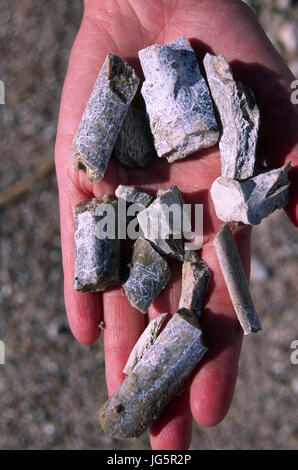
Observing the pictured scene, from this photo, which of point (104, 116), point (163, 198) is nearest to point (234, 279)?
point (163, 198)

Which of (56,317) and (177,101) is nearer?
(177,101)

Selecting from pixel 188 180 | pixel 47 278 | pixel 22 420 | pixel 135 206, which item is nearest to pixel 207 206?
pixel 188 180

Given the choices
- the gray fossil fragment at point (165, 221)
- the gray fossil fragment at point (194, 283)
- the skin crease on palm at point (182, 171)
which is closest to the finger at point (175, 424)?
the skin crease on palm at point (182, 171)

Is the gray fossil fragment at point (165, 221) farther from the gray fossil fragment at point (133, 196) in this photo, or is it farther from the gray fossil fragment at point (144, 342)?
the gray fossil fragment at point (144, 342)

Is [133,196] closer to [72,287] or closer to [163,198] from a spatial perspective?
[163,198]

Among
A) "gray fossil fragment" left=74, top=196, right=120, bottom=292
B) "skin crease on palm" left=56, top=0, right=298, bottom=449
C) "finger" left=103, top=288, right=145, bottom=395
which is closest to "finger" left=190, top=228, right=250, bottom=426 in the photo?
"skin crease on palm" left=56, top=0, right=298, bottom=449

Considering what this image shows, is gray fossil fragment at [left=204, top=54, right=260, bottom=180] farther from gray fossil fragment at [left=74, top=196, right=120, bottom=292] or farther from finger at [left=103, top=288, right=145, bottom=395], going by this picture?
finger at [left=103, top=288, right=145, bottom=395]

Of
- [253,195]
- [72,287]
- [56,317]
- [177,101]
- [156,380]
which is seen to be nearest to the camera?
[156,380]
